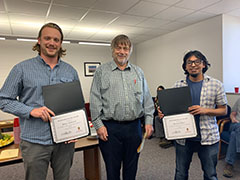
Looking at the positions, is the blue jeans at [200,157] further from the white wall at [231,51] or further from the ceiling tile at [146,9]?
the white wall at [231,51]

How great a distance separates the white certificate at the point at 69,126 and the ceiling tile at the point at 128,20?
289cm

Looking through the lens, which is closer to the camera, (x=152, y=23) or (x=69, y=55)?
(x=152, y=23)

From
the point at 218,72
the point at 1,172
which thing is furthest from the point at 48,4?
the point at 218,72

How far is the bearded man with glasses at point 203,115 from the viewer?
1.44m

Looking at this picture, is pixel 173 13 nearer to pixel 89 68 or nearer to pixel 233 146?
pixel 233 146

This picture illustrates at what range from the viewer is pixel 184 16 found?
11.8 feet

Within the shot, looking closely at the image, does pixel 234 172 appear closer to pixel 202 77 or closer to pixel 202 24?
pixel 202 77

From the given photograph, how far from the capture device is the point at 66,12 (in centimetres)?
326

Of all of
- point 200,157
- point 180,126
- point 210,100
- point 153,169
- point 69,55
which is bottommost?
point 153,169

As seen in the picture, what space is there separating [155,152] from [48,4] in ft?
10.6

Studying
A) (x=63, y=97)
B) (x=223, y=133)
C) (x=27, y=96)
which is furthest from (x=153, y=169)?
(x=27, y=96)

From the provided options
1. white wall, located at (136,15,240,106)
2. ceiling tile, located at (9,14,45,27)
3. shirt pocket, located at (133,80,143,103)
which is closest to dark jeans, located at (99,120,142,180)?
shirt pocket, located at (133,80,143,103)

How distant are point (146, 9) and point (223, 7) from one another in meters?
1.36

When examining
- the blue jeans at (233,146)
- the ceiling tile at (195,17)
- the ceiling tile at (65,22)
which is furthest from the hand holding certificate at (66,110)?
the ceiling tile at (195,17)
